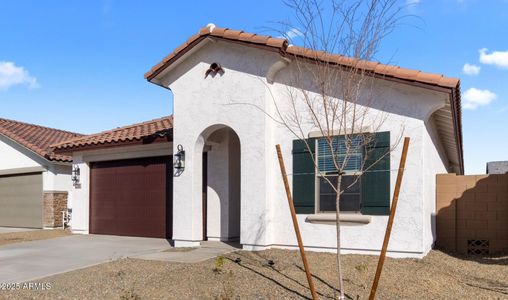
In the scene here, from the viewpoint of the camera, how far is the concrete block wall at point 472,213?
1045 cm

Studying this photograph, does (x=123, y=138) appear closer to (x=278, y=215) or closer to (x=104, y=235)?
(x=104, y=235)

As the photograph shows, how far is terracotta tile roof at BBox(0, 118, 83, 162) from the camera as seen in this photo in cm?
1856

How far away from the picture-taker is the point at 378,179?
9180mm

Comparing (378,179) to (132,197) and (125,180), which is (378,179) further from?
(125,180)

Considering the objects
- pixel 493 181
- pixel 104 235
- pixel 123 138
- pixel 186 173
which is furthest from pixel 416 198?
pixel 104 235

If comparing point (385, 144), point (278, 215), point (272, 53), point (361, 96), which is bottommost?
point (278, 215)

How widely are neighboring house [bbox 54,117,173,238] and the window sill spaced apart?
492cm

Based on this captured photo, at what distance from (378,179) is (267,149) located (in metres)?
2.49

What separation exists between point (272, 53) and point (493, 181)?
5.89 meters

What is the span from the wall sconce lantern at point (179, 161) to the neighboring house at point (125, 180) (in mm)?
1242

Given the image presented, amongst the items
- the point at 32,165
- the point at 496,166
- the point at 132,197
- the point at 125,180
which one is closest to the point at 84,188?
the point at 125,180

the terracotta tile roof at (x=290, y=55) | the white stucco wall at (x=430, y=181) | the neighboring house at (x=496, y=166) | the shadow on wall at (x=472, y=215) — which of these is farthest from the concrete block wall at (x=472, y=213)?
the neighboring house at (x=496, y=166)

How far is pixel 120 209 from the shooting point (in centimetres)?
1448

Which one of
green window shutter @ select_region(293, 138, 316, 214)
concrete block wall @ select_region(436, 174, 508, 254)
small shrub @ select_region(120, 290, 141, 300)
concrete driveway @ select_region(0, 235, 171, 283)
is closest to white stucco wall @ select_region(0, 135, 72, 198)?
concrete driveway @ select_region(0, 235, 171, 283)
